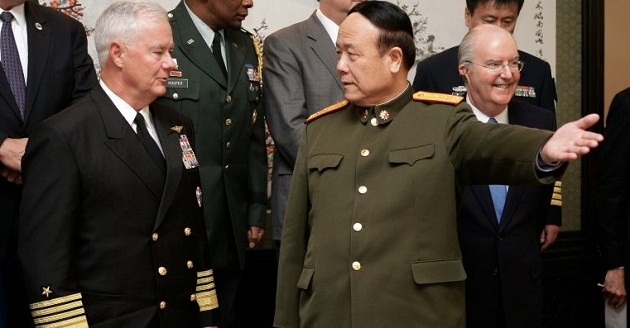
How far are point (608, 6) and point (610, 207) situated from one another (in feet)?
5.38

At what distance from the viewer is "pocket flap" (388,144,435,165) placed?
2291 mm

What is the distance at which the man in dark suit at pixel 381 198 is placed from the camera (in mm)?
2275

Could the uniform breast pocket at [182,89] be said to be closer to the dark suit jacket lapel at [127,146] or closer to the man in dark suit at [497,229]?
the dark suit jacket lapel at [127,146]

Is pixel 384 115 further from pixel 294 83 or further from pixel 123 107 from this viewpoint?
pixel 294 83

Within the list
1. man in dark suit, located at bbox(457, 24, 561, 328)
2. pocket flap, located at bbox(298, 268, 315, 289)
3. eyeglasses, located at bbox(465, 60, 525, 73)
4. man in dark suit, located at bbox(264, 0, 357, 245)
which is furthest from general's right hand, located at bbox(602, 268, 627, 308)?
pocket flap, located at bbox(298, 268, 315, 289)

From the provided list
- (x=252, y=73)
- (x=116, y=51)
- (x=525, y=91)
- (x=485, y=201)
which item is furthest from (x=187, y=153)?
(x=525, y=91)

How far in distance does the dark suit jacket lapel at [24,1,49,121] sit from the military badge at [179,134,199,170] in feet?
1.76

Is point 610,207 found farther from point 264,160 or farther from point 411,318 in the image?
point 411,318

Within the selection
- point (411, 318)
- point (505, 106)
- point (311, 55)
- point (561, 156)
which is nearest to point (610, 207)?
point (505, 106)

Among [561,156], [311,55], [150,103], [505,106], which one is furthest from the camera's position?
[311,55]

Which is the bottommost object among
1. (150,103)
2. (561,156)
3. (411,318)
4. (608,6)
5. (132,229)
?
(411,318)

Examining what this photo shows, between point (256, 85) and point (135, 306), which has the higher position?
point (256, 85)

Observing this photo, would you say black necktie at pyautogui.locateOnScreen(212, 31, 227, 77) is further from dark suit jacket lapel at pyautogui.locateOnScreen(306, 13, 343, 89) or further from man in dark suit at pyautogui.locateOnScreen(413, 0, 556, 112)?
man in dark suit at pyautogui.locateOnScreen(413, 0, 556, 112)

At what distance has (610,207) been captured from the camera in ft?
12.7
